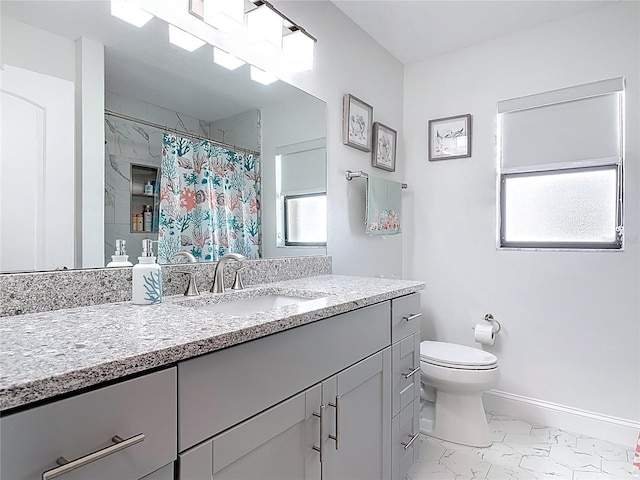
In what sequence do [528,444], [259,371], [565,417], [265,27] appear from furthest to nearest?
[565,417] < [528,444] < [265,27] < [259,371]

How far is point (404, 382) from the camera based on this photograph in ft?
5.12

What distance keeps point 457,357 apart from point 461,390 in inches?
6.7

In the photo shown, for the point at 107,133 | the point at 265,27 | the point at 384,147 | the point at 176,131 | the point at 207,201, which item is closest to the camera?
the point at 107,133

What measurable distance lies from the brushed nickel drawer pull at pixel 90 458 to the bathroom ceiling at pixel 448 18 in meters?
2.22

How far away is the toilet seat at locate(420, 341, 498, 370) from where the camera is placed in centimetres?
194

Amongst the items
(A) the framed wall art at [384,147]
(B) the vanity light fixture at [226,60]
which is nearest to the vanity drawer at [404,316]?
(A) the framed wall art at [384,147]

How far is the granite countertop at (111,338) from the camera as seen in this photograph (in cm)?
54

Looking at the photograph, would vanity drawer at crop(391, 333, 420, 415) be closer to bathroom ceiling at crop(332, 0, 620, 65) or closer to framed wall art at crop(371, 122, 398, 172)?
framed wall art at crop(371, 122, 398, 172)

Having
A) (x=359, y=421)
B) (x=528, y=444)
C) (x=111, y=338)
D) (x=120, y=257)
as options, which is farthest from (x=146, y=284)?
(x=528, y=444)

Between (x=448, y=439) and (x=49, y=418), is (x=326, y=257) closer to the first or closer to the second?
(x=448, y=439)

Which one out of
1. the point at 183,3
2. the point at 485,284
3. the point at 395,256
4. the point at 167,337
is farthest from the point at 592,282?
the point at 183,3

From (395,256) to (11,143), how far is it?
7.21 feet

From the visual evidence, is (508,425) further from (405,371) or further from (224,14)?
(224,14)

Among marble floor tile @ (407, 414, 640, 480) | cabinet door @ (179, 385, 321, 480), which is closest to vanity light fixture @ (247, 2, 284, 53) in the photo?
cabinet door @ (179, 385, 321, 480)
